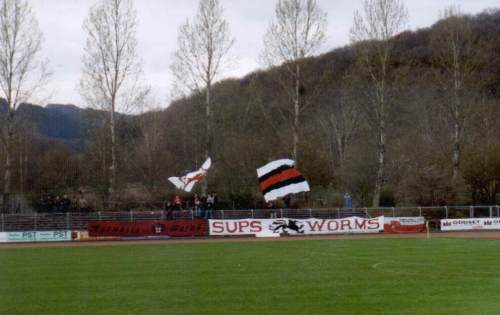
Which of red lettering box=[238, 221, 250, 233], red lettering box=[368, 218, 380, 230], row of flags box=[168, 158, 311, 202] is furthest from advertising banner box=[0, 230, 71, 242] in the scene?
red lettering box=[368, 218, 380, 230]

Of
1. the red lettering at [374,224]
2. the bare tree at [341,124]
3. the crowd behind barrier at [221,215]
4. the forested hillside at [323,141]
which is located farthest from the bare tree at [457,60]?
the bare tree at [341,124]

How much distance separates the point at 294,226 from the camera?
45500mm

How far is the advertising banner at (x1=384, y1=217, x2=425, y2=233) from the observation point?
155 feet

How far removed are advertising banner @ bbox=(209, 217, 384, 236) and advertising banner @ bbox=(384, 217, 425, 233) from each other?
536mm

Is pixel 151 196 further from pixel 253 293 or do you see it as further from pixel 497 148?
pixel 253 293

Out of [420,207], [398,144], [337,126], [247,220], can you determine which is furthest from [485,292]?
[337,126]

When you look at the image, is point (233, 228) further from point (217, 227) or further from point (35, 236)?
point (35, 236)

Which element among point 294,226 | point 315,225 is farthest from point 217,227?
point 315,225

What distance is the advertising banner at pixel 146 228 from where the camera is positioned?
4281cm

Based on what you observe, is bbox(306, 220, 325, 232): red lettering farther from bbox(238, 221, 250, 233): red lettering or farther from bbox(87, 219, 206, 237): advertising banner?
bbox(87, 219, 206, 237): advertising banner

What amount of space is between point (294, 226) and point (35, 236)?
15.9 m

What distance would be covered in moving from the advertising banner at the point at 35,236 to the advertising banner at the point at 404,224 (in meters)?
20.7

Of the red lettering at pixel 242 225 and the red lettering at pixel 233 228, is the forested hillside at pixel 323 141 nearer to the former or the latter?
the red lettering at pixel 242 225

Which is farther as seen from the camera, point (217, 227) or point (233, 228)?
point (233, 228)
